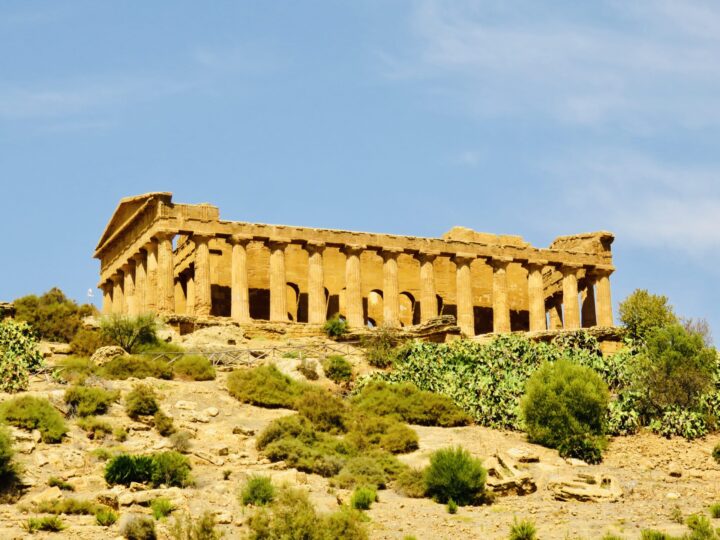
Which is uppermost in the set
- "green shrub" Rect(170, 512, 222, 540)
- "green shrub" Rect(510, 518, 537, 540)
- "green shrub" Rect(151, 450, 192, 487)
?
"green shrub" Rect(151, 450, 192, 487)

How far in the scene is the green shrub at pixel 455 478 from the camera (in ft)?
135

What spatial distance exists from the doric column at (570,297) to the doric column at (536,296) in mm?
978

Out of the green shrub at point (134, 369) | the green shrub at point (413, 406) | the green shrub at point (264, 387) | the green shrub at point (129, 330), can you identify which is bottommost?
the green shrub at point (413, 406)

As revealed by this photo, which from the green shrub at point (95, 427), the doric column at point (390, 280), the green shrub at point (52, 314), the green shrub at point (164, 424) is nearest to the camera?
the green shrub at point (95, 427)

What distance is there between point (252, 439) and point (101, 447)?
457cm

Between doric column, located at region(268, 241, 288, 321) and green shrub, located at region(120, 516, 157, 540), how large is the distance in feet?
103

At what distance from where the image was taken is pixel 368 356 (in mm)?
58781

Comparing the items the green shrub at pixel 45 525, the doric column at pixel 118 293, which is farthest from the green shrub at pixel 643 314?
the green shrub at pixel 45 525

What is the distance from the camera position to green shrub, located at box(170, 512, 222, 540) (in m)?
34.9

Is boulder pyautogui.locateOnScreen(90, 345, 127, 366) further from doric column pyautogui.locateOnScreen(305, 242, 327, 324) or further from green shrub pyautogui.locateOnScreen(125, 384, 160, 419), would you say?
doric column pyautogui.locateOnScreen(305, 242, 327, 324)

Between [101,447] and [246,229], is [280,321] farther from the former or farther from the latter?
[101,447]

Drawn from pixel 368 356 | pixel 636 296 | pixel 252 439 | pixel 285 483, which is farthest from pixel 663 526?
pixel 636 296

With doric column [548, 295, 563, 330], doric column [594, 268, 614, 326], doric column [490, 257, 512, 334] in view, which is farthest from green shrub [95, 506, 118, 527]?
doric column [548, 295, 563, 330]

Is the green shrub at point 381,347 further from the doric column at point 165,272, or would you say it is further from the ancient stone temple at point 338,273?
the doric column at point 165,272
